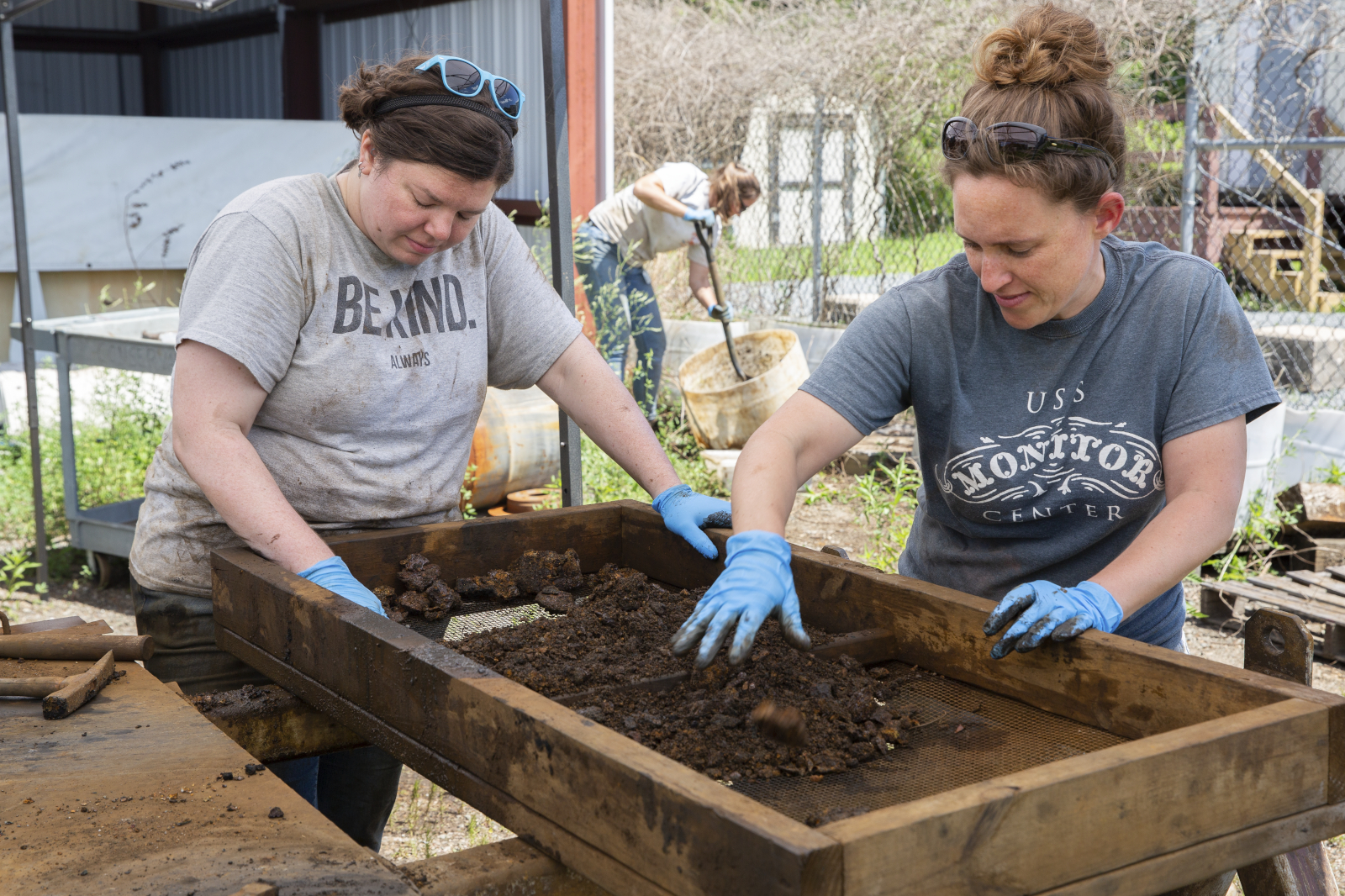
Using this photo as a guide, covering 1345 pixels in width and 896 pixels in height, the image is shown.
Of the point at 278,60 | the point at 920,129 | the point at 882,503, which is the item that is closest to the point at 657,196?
the point at 882,503

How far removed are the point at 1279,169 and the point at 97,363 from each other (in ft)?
19.9

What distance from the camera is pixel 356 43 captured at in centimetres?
938

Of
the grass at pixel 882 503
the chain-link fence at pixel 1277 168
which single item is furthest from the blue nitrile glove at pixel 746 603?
the chain-link fence at pixel 1277 168

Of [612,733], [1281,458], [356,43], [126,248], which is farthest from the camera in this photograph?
[356,43]

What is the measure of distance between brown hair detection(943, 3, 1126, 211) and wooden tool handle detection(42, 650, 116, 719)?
58.9 inches

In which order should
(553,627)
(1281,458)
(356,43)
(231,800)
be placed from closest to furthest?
(231,800), (553,627), (1281,458), (356,43)

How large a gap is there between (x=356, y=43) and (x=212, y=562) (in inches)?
328

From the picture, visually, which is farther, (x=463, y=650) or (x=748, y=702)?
(x=463, y=650)

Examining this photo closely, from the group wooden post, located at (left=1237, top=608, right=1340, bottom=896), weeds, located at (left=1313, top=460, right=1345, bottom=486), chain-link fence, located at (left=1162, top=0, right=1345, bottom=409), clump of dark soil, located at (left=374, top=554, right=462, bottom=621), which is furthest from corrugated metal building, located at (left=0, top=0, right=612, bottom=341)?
weeds, located at (left=1313, top=460, right=1345, bottom=486)

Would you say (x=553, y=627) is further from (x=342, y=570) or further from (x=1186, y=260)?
(x=1186, y=260)

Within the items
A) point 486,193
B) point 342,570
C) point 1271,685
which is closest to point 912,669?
point 1271,685

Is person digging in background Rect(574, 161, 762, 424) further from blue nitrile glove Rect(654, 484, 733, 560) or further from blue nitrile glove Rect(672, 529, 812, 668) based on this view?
blue nitrile glove Rect(672, 529, 812, 668)

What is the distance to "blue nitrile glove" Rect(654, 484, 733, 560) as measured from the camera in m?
2.15

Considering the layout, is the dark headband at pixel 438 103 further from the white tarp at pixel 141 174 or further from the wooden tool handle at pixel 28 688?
the white tarp at pixel 141 174
